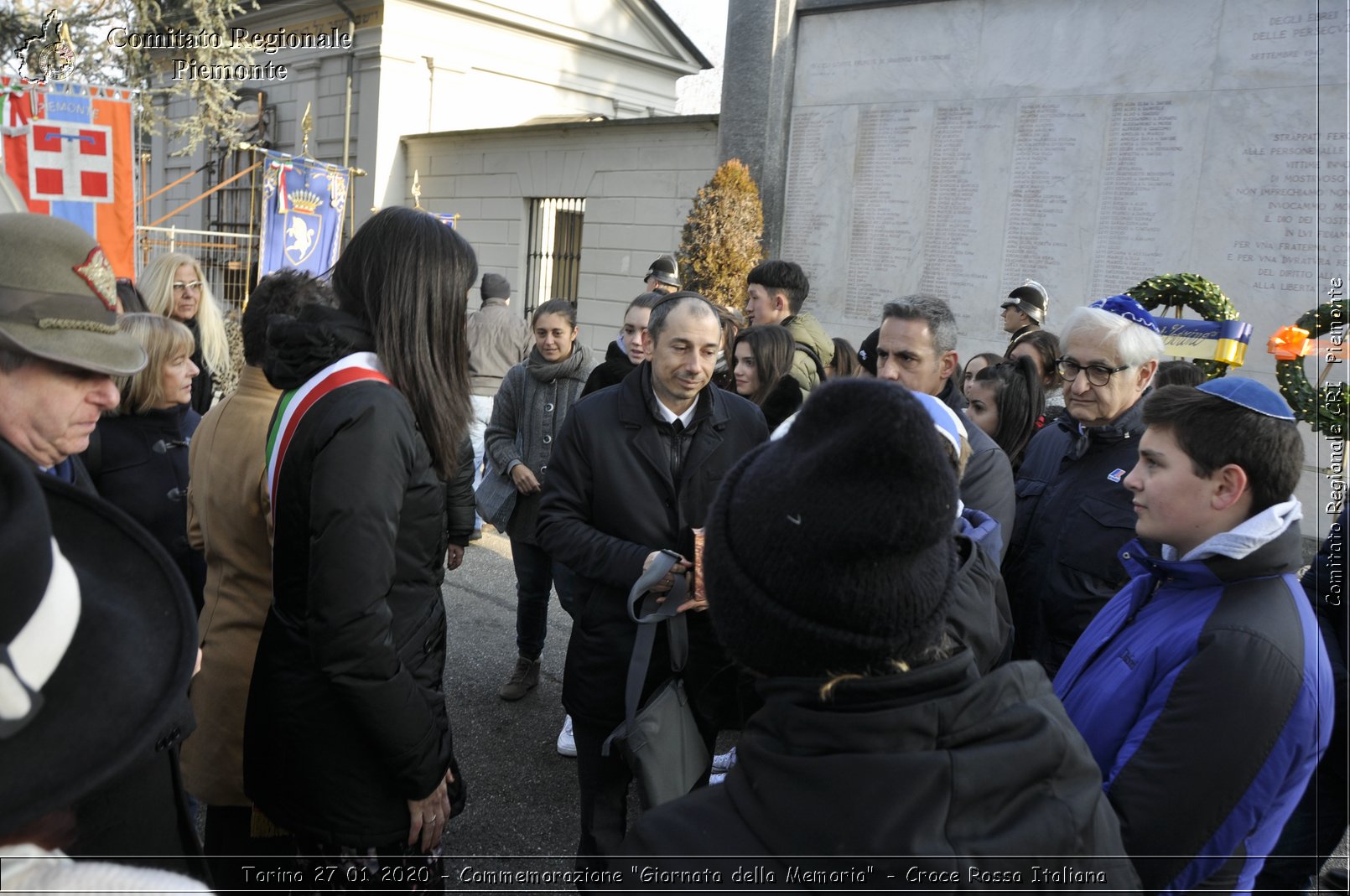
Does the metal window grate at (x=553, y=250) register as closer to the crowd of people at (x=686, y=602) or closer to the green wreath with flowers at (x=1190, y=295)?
the green wreath with flowers at (x=1190, y=295)

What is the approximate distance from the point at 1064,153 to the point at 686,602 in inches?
272

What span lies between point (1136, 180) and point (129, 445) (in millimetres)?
7533

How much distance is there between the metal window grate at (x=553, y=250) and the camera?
13.5m

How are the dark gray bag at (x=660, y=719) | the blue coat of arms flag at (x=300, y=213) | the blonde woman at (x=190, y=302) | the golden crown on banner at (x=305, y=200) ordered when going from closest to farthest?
the dark gray bag at (x=660, y=719), the blonde woman at (x=190, y=302), the blue coat of arms flag at (x=300, y=213), the golden crown on banner at (x=305, y=200)

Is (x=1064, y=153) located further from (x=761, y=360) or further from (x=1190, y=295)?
(x=761, y=360)

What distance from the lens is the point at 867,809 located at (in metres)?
0.99

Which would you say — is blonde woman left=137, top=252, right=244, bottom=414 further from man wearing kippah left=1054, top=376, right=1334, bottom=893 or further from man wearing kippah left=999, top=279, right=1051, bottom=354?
man wearing kippah left=999, top=279, right=1051, bottom=354

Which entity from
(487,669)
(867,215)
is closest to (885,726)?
(487,669)

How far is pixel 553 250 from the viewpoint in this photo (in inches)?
541

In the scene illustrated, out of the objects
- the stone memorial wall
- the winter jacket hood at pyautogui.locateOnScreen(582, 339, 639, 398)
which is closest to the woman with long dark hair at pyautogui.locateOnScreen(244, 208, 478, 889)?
the winter jacket hood at pyautogui.locateOnScreen(582, 339, 639, 398)

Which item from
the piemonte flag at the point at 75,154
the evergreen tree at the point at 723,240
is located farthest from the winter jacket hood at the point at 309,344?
the evergreen tree at the point at 723,240

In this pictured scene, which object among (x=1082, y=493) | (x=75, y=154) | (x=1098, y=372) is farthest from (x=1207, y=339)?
(x=75, y=154)

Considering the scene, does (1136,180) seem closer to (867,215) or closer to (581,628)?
(867,215)

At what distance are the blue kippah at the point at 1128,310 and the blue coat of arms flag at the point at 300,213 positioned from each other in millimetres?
7997
